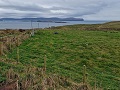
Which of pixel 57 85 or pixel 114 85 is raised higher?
pixel 57 85

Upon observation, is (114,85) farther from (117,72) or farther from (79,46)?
(79,46)

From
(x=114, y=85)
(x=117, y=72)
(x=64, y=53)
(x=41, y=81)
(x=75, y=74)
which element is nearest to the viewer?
(x=41, y=81)

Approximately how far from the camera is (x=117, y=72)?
816 inches

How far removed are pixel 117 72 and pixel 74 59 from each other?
16.3 feet

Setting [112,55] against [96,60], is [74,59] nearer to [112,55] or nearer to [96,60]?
[96,60]

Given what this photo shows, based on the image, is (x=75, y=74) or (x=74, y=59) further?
(x=74, y=59)

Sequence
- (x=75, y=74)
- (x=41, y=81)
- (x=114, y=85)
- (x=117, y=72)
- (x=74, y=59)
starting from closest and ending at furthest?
(x=41, y=81) → (x=114, y=85) → (x=75, y=74) → (x=117, y=72) → (x=74, y=59)

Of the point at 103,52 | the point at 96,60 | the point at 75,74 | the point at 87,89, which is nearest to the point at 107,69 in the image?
the point at 96,60

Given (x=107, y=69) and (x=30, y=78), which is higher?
(x=30, y=78)

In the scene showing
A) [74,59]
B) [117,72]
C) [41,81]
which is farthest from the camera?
[74,59]

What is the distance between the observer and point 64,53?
2680 centimetres

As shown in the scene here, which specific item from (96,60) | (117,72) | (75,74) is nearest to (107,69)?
(117,72)

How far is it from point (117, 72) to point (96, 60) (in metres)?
3.79

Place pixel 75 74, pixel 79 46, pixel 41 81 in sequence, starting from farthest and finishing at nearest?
pixel 79 46 < pixel 75 74 < pixel 41 81
